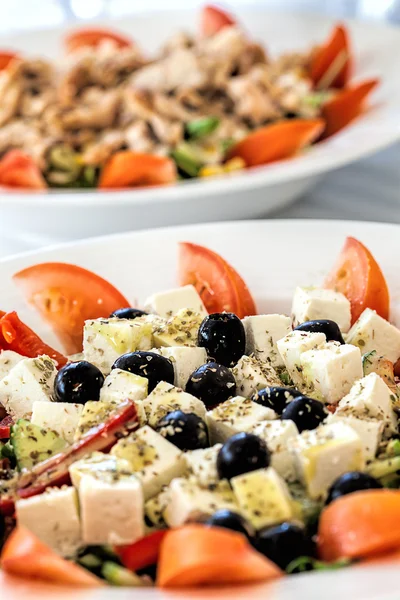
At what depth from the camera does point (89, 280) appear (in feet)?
8.17

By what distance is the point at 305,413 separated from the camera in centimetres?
178

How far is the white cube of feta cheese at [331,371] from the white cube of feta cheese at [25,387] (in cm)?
61

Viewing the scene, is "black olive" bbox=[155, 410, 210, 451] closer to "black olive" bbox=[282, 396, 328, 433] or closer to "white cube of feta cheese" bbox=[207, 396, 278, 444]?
"white cube of feta cheese" bbox=[207, 396, 278, 444]

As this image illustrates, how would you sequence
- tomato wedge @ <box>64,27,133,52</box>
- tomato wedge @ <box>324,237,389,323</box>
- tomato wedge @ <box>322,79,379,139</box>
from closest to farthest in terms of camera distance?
tomato wedge @ <box>324,237,389,323</box>, tomato wedge @ <box>322,79,379,139</box>, tomato wedge @ <box>64,27,133,52</box>

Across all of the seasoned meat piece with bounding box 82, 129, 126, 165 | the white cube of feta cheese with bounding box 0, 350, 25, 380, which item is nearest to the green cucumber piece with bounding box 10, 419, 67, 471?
the white cube of feta cheese with bounding box 0, 350, 25, 380

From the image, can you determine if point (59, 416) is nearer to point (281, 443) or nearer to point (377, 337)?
point (281, 443)

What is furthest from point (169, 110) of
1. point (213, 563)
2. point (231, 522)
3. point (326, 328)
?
point (213, 563)

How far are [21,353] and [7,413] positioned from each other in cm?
26

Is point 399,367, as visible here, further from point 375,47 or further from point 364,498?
point 375,47

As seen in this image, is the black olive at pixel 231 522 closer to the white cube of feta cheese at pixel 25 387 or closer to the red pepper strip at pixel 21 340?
the white cube of feta cheese at pixel 25 387

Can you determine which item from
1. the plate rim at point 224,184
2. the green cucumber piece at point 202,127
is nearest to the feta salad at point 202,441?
the plate rim at point 224,184

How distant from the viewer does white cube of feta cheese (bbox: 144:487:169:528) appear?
1.60 m

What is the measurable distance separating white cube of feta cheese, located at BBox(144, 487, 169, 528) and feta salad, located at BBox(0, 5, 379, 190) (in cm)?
192

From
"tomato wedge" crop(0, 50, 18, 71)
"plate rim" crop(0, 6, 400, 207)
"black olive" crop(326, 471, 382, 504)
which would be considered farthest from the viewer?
"tomato wedge" crop(0, 50, 18, 71)
